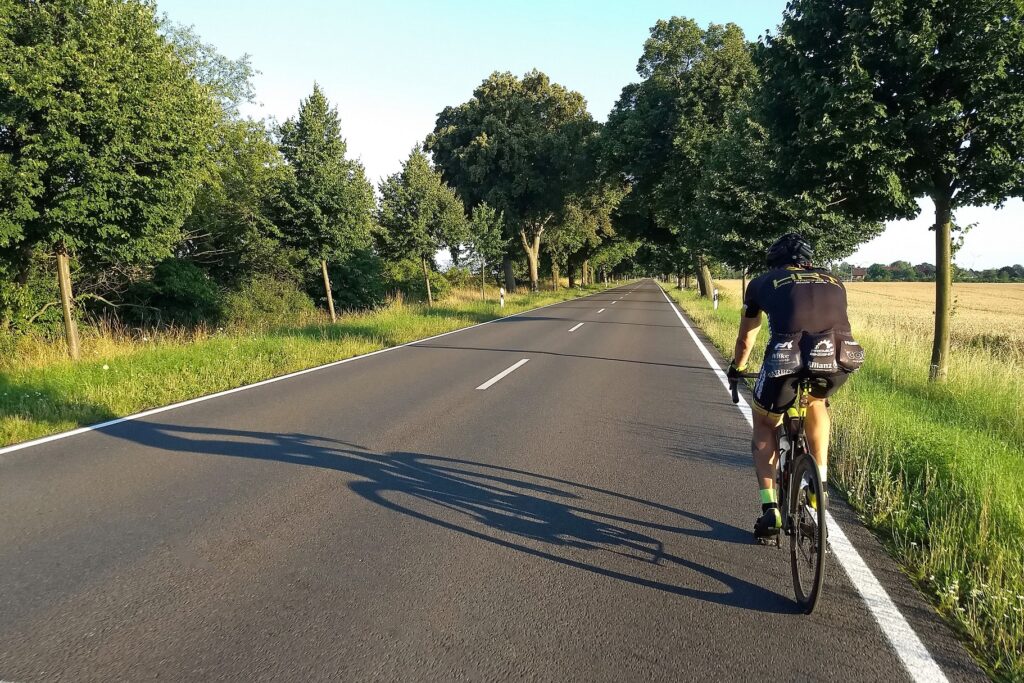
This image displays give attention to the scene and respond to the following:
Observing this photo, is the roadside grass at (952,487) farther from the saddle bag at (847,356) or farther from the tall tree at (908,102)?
the tall tree at (908,102)

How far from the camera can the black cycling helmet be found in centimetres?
331

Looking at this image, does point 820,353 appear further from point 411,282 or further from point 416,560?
point 411,282

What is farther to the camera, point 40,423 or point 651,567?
point 40,423

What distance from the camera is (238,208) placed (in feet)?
76.9

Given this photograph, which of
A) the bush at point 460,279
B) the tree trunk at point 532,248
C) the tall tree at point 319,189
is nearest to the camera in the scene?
the tall tree at point 319,189

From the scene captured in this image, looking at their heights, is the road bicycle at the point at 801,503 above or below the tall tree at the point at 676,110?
below

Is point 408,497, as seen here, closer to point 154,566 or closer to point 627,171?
point 154,566

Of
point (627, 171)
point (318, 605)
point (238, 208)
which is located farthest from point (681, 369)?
point (627, 171)

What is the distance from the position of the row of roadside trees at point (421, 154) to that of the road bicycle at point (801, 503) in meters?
5.08

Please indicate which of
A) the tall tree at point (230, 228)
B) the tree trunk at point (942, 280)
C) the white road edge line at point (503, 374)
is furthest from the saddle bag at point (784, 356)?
the tall tree at point (230, 228)

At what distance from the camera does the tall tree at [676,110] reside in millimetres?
28344

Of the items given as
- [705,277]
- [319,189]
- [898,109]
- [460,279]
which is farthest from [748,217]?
[460,279]

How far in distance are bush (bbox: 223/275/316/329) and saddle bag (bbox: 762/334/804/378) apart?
18.1 meters

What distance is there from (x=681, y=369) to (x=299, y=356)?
7.33 m
